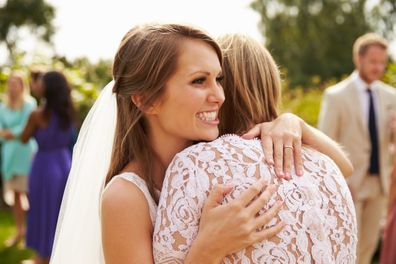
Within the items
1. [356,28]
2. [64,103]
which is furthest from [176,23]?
[356,28]

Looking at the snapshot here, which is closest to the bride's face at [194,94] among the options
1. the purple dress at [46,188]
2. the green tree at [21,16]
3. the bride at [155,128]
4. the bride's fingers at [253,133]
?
the bride at [155,128]

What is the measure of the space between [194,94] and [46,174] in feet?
19.1

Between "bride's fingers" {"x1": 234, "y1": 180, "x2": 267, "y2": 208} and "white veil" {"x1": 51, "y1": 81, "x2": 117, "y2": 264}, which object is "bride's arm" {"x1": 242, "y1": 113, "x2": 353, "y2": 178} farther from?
"white veil" {"x1": 51, "y1": 81, "x2": 117, "y2": 264}

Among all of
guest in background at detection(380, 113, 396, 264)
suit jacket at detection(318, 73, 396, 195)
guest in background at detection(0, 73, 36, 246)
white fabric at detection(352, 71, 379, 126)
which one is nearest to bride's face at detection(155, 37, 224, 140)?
guest in background at detection(380, 113, 396, 264)

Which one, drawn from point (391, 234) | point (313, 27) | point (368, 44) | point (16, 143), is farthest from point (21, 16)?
point (391, 234)

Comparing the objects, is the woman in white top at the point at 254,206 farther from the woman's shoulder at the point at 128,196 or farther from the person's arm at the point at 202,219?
the woman's shoulder at the point at 128,196

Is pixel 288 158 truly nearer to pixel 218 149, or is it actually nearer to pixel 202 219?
pixel 218 149

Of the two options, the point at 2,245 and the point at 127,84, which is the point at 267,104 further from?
the point at 2,245

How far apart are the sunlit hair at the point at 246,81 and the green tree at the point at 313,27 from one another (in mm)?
30327

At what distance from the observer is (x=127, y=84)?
2.47 m

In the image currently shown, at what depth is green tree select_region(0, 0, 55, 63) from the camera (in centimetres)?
4378

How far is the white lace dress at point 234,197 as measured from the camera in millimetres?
2135

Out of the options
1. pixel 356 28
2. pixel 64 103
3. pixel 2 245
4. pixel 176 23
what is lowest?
pixel 356 28

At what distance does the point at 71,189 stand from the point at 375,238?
4.96 meters
